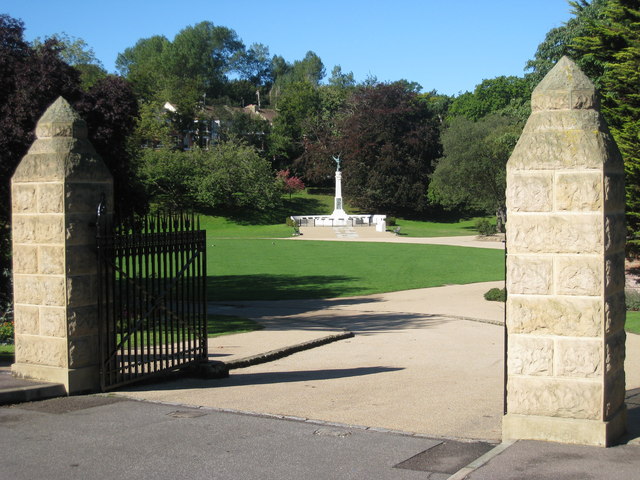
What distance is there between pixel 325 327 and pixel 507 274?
10.6 metres

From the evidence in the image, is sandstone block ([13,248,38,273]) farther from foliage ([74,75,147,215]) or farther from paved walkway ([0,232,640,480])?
foliage ([74,75,147,215])

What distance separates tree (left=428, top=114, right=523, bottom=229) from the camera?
5834 cm

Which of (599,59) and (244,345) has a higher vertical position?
(599,59)

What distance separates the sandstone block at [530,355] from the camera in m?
6.52

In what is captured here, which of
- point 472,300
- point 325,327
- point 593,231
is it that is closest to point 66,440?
point 593,231

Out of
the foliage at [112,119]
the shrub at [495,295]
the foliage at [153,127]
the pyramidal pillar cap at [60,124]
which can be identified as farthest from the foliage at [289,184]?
the pyramidal pillar cap at [60,124]

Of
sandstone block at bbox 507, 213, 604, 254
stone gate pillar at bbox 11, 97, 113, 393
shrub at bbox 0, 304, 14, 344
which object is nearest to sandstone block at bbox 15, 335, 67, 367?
stone gate pillar at bbox 11, 97, 113, 393

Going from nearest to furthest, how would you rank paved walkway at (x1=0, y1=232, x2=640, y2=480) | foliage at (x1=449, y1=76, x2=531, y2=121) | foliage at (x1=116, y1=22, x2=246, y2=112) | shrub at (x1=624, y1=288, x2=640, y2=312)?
paved walkway at (x1=0, y1=232, x2=640, y2=480)
shrub at (x1=624, y1=288, x2=640, y2=312)
foliage at (x1=449, y1=76, x2=531, y2=121)
foliage at (x1=116, y1=22, x2=246, y2=112)

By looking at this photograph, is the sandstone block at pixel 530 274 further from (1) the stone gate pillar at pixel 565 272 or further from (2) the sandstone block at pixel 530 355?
(2) the sandstone block at pixel 530 355

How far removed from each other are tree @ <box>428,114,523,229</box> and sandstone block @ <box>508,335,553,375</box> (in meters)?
51.5

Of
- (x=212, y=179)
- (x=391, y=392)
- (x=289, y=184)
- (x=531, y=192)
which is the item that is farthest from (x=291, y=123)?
(x=531, y=192)

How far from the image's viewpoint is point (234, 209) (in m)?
71.2

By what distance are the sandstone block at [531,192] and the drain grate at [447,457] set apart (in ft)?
7.09

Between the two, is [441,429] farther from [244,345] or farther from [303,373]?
[244,345]
